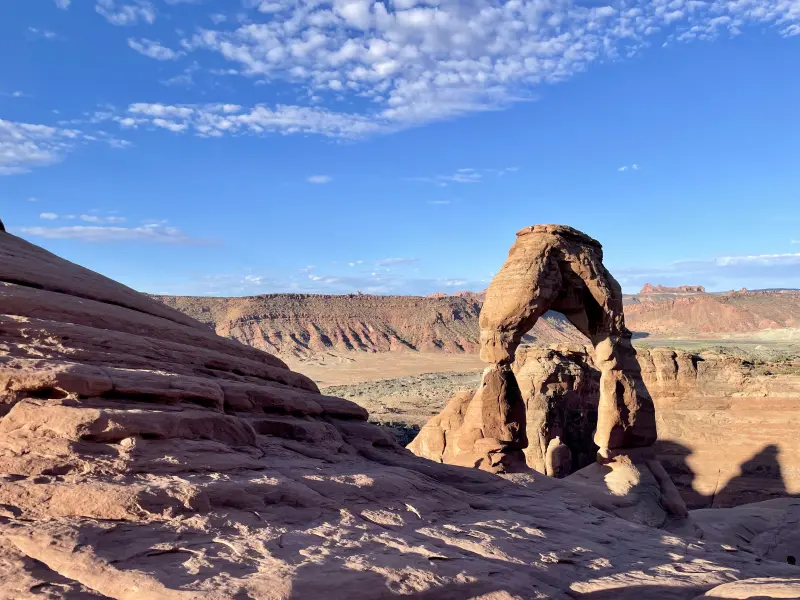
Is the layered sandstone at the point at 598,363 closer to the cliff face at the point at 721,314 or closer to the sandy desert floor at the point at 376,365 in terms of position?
the sandy desert floor at the point at 376,365

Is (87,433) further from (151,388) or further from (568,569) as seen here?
(568,569)

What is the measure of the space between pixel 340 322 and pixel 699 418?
192 ft

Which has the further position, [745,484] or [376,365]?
[376,365]

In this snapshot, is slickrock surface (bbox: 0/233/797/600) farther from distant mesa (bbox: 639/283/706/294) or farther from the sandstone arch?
distant mesa (bbox: 639/283/706/294)

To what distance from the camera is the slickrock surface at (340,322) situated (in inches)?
2645

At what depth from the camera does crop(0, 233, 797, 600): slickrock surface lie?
134 inches

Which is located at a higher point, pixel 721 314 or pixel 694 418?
pixel 721 314

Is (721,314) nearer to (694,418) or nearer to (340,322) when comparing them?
(340,322)

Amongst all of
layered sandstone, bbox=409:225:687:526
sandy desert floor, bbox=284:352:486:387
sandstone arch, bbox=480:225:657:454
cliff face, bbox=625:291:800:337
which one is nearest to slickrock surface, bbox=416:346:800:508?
layered sandstone, bbox=409:225:687:526

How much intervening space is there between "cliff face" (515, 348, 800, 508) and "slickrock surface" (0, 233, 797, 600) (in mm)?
9103

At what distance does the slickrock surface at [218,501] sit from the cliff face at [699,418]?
9.10 metres

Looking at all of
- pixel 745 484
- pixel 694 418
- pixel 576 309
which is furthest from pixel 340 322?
pixel 576 309

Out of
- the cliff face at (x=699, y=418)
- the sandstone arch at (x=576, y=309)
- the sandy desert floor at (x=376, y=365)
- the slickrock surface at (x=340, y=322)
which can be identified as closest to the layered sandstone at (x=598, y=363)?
the sandstone arch at (x=576, y=309)

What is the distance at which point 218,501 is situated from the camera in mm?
4254
